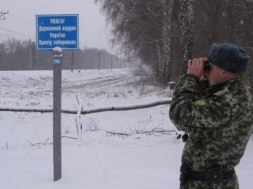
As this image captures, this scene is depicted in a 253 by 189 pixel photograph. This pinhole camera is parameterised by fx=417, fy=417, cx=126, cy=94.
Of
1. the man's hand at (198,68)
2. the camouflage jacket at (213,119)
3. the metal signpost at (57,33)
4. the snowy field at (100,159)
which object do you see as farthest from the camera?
the snowy field at (100,159)

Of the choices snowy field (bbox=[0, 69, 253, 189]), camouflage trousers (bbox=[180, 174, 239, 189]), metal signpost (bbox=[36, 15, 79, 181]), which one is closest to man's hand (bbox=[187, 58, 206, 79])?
camouflage trousers (bbox=[180, 174, 239, 189])

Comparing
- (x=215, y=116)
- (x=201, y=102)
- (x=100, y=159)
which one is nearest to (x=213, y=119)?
(x=215, y=116)

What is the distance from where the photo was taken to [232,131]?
255 centimetres

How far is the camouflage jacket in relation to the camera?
2.48m

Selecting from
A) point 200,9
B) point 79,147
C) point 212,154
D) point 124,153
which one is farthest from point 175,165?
point 200,9

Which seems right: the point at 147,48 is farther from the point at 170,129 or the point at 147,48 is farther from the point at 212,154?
the point at 212,154

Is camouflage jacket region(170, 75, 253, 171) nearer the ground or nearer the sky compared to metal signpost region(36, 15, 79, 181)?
nearer the ground

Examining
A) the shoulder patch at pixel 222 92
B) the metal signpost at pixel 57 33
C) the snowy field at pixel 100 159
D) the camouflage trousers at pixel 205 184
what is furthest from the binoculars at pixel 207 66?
the snowy field at pixel 100 159

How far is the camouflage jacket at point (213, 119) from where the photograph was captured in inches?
97.5

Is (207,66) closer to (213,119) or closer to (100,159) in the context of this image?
(213,119)

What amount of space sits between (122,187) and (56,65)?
1.76m

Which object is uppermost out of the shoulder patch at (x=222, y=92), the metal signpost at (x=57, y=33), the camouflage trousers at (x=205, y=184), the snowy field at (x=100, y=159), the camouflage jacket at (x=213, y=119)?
the metal signpost at (x=57, y=33)

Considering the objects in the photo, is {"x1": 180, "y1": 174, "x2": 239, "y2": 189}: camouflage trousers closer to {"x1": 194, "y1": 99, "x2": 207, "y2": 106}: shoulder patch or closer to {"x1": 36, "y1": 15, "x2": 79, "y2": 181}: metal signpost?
{"x1": 194, "y1": 99, "x2": 207, "y2": 106}: shoulder patch

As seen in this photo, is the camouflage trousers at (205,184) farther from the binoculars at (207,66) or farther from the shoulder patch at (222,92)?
the binoculars at (207,66)
